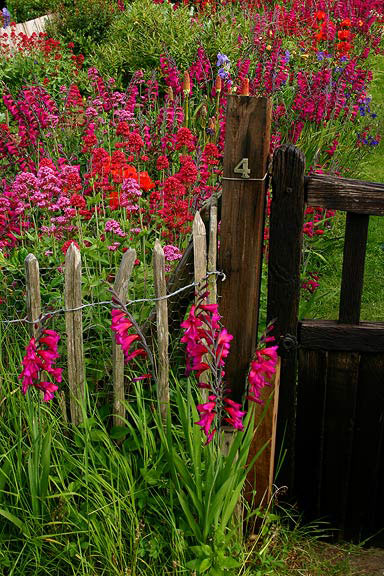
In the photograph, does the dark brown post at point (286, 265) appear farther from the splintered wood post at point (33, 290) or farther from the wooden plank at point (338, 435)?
the splintered wood post at point (33, 290)

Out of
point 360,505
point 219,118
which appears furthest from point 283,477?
point 219,118

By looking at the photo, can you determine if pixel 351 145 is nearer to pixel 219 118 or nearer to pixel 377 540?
pixel 219 118

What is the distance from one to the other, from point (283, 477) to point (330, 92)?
166 inches

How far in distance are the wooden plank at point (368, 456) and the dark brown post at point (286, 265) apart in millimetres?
272

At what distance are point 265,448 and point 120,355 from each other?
0.72 metres

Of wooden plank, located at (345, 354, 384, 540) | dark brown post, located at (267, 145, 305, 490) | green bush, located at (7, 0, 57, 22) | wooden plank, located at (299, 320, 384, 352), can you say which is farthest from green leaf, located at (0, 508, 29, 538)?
green bush, located at (7, 0, 57, 22)

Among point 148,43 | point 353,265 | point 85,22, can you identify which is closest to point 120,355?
point 353,265

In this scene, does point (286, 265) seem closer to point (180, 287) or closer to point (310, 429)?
point (180, 287)

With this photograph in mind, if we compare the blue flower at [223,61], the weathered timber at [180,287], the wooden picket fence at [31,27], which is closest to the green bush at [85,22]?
the wooden picket fence at [31,27]

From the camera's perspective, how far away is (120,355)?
96.2 inches

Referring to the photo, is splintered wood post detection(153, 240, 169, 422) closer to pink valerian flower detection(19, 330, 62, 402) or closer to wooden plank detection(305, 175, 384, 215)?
pink valerian flower detection(19, 330, 62, 402)

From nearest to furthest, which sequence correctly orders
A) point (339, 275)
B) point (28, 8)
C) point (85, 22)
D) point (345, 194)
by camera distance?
point (345, 194) → point (339, 275) → point (85, 22) → point (28, 8)

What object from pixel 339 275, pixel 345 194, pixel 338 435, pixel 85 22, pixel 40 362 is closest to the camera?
pixel 40 362

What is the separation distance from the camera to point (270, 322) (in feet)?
8.22
